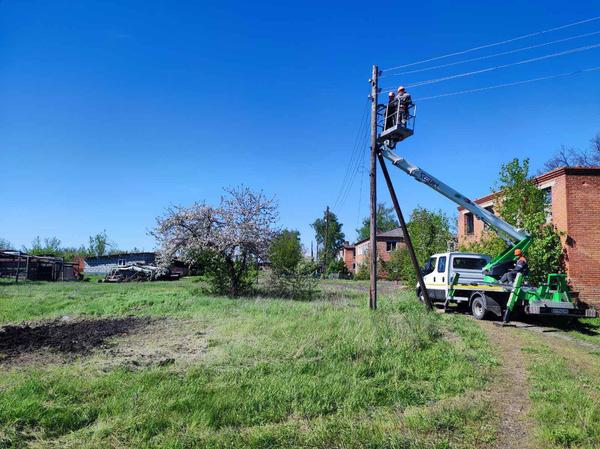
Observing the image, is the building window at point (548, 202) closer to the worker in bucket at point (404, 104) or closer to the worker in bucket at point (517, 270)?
the worker in bucket at point (517, 270)

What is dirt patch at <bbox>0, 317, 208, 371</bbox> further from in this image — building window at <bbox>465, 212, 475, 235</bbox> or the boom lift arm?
building window at <bbox>465, 212, 475, 235</bbox>

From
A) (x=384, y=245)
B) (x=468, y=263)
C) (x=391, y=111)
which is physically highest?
(x=391, y=111)

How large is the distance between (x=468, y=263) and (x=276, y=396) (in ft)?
41.0

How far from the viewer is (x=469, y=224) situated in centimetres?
2691

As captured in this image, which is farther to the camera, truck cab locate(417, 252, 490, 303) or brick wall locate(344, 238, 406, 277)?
brick wall locate(344, 238, 406, 277)

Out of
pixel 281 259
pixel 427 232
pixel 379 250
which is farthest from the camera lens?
pixel 379 250

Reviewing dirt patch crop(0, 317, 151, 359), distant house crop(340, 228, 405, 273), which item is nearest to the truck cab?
dirt patch crop(0, 317, 151, 359)

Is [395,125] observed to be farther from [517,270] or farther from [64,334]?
[64,334]

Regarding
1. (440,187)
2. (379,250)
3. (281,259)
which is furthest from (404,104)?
(379,250)

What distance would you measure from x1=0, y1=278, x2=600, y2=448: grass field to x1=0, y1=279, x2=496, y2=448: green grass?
2 cm

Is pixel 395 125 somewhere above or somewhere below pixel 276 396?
above

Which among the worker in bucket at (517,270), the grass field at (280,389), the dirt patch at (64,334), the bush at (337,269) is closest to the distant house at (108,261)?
the bush at (337,269)

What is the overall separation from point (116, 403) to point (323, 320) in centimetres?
637

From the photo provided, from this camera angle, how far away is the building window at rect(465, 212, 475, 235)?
26.6 m
